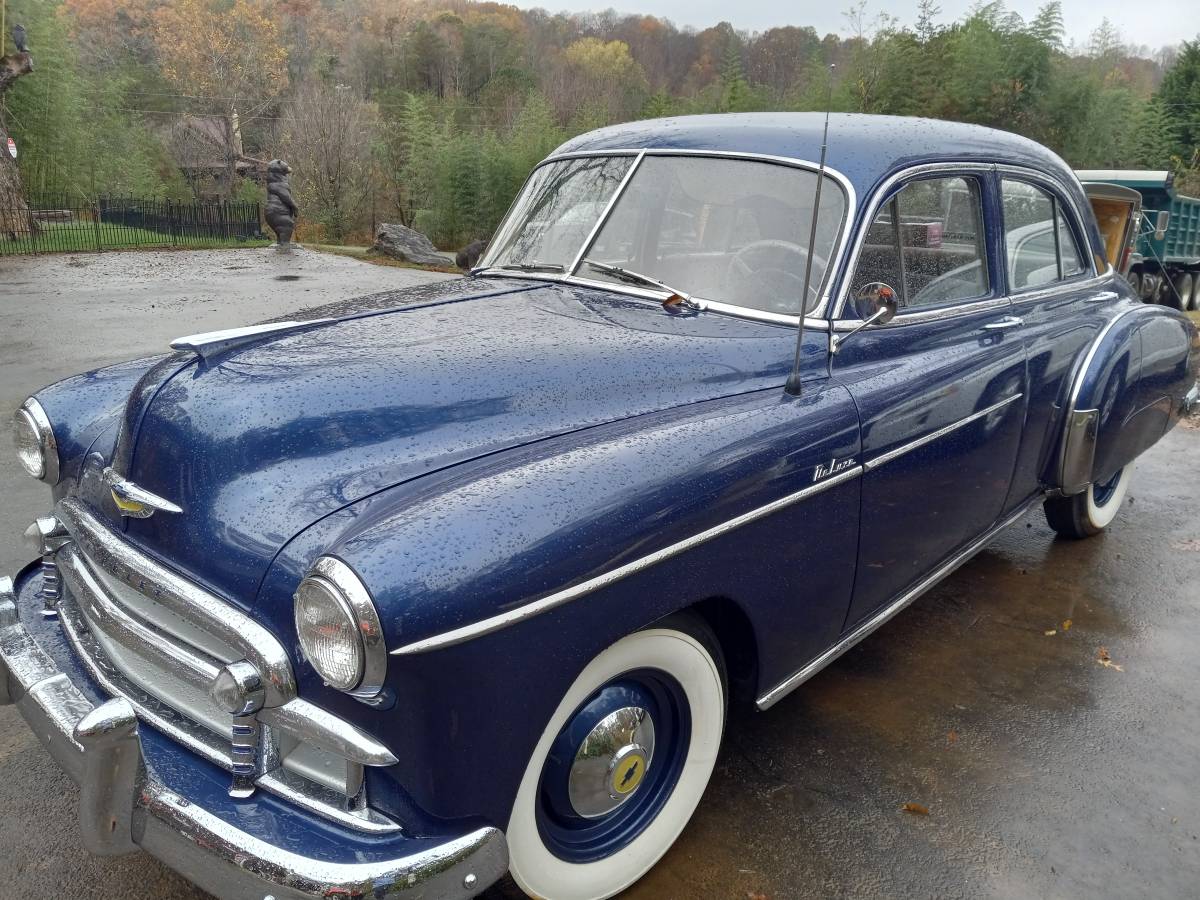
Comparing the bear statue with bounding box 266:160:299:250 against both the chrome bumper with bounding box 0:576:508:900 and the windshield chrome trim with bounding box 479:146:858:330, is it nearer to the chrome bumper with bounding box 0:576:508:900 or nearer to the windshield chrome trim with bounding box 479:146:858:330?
the windshield chrome trim with bounding box 479:146:858:330

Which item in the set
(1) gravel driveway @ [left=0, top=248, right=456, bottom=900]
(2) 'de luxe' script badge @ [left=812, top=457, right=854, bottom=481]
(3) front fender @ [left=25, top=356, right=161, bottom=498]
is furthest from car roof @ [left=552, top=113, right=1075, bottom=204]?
(1) gravel driveway @ [left=0, top=248, right=456, bottom=900]

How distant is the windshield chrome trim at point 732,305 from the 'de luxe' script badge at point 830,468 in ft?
1.46

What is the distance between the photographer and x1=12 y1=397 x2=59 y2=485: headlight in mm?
2467

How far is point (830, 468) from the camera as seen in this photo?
90.8 inches

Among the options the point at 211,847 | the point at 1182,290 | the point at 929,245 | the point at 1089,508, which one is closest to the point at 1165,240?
the point at 1182,290

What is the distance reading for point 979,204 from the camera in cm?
324

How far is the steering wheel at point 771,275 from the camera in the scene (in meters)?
2.67

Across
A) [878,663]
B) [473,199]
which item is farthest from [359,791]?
[473,199]

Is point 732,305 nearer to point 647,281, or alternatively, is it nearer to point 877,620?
point 647,281

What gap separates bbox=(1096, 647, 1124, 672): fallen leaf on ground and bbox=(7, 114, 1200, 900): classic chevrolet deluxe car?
0.66 meters

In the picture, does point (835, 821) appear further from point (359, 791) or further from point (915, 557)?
point (359, 791)

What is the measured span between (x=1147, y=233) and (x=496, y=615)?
13013 mm

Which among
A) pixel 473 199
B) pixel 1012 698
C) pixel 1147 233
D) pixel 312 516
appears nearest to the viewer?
pixel 312 516

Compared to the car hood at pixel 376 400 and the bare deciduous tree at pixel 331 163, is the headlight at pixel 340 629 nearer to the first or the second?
the car hood at pixel 376 400
